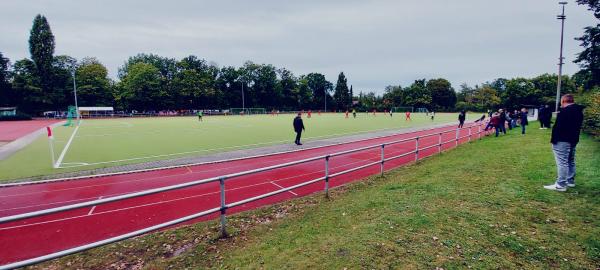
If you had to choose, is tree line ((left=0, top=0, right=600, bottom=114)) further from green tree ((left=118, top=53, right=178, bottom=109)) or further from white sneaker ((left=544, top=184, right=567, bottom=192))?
white sneaker ((left=544, top=184, right=567, bottom=192))

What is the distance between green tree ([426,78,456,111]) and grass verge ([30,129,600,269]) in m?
101

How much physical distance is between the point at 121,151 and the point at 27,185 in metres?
6.75

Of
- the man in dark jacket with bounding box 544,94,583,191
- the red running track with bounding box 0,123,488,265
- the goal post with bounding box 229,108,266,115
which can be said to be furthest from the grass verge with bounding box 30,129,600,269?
the goal post with bounding box 229,108,266,115

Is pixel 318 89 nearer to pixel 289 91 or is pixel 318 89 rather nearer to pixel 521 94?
pixel 289 91

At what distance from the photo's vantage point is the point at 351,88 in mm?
111500

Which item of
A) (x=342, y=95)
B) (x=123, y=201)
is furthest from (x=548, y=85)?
(x=123, y=201)

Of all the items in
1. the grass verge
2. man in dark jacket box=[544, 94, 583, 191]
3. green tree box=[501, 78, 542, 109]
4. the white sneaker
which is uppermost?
green tree box=[501, 78, 542, 109]

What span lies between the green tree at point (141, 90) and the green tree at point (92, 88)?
2.75 meters

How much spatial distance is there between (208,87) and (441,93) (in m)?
76.2

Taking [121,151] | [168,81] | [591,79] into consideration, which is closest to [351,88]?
[168,81]

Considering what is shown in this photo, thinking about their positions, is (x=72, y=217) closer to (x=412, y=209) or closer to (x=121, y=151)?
(x=412, y=209)

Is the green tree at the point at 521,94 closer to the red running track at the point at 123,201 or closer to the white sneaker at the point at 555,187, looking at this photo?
the red running track at the point at 123,201

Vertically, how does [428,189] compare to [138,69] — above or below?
below

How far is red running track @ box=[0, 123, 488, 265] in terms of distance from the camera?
18.5ft
